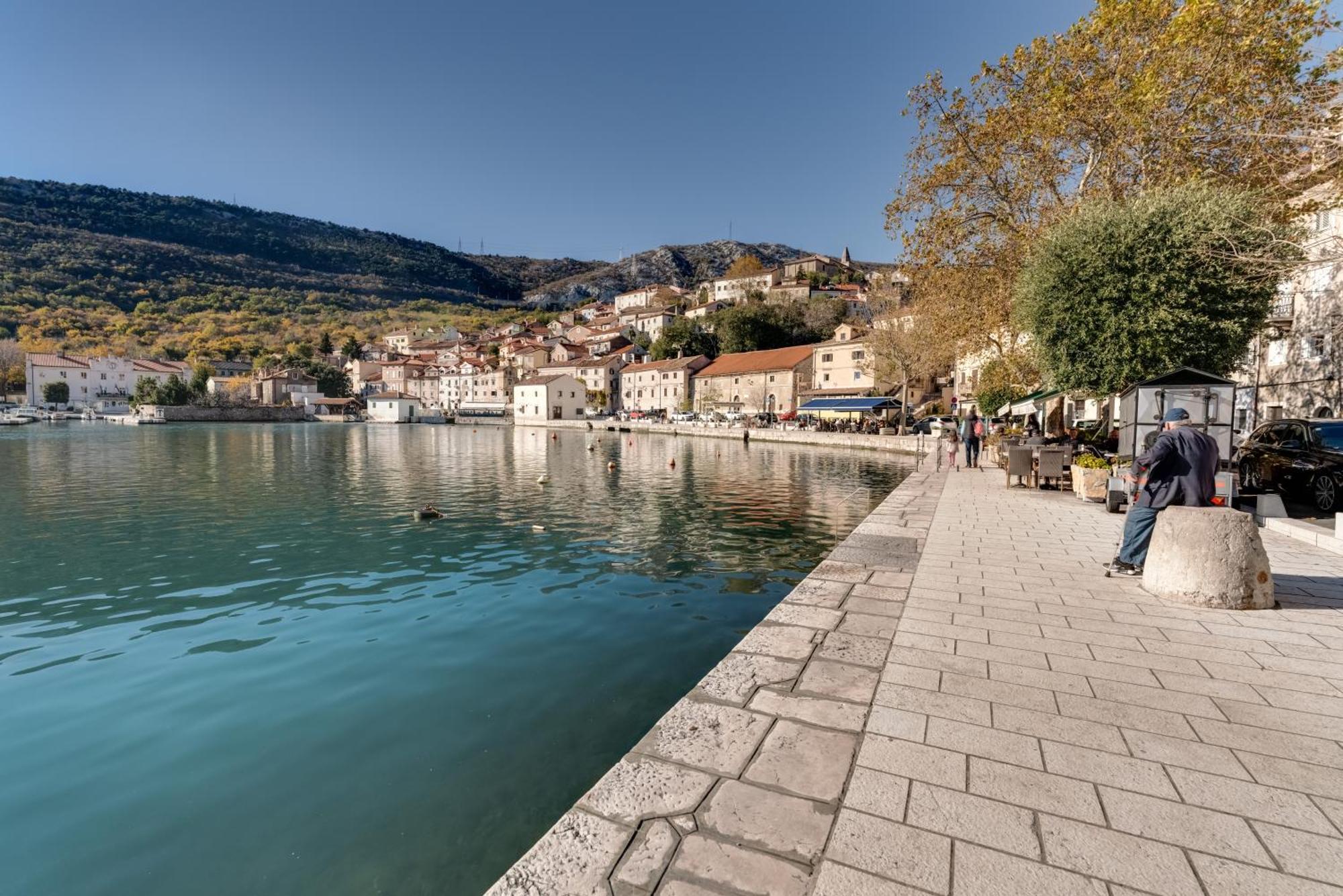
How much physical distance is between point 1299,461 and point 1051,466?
4117 mm

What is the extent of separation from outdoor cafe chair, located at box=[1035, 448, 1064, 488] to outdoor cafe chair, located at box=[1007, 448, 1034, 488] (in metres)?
0.24

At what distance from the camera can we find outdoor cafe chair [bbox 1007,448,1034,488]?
Result: 14750 millimetres

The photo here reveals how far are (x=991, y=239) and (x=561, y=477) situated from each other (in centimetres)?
1807

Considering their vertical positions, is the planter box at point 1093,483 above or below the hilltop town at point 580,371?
below

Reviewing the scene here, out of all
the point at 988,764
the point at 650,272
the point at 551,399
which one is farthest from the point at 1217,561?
the point at 650,272

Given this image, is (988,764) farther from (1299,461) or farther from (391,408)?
(391,408)

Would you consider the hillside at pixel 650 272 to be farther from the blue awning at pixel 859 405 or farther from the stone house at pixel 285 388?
the blue awning at pixel 859 405

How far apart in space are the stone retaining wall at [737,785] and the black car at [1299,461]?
450 inches

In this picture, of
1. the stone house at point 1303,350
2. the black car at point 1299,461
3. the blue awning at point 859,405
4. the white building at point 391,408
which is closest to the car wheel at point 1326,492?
the black car at point 1299,461

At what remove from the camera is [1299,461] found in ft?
36.8

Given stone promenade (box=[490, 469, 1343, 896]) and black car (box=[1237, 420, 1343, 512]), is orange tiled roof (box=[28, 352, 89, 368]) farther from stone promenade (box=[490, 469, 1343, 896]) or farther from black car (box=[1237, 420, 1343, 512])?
black car (box=[1237, 420, 1343, 512])

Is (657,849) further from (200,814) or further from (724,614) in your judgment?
(724,614)

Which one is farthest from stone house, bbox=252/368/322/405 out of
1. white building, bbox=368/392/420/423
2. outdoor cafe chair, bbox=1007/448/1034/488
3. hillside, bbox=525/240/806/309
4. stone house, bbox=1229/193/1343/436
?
stone house, bbox=1229/193/1343/436

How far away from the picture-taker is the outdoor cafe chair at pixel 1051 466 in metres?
14.3
